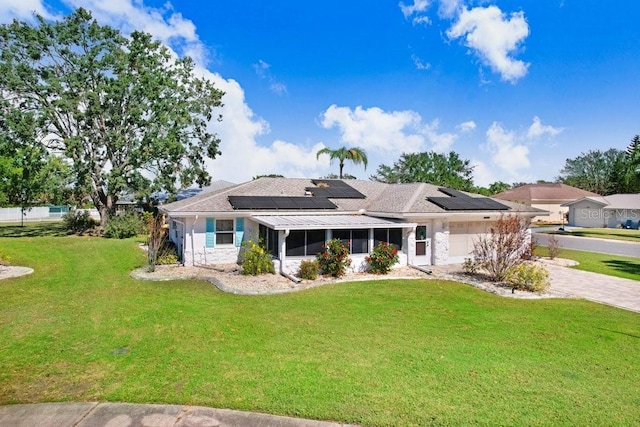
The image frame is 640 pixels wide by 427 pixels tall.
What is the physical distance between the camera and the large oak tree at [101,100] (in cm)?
3222

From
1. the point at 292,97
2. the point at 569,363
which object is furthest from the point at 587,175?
the point at 569,363

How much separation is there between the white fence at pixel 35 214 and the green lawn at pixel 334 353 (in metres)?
50.1

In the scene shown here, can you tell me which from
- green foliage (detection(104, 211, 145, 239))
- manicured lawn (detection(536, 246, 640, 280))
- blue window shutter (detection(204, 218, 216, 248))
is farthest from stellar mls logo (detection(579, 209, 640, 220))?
green foliage (detection(104, 211, 145, 239))

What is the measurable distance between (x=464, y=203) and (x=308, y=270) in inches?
433

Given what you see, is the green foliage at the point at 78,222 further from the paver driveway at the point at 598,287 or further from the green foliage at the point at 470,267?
the paver driveway at the point at 598,287

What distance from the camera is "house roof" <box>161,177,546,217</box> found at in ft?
65.5

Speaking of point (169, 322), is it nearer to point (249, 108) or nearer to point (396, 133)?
point (249, 108)

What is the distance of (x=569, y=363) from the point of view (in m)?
8.27

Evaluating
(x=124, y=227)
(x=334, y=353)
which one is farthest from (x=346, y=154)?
(x=334, y=353)

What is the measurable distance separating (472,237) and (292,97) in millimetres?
20241

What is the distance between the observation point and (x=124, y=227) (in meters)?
33.0

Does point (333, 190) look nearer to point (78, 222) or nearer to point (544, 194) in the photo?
point (78, 222)

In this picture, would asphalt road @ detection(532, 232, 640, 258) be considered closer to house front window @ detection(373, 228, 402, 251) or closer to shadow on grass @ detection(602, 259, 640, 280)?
shadow on grass @ detection(602, 259, 640, 280)

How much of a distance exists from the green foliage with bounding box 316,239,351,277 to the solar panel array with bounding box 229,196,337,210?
4549 millimetres
